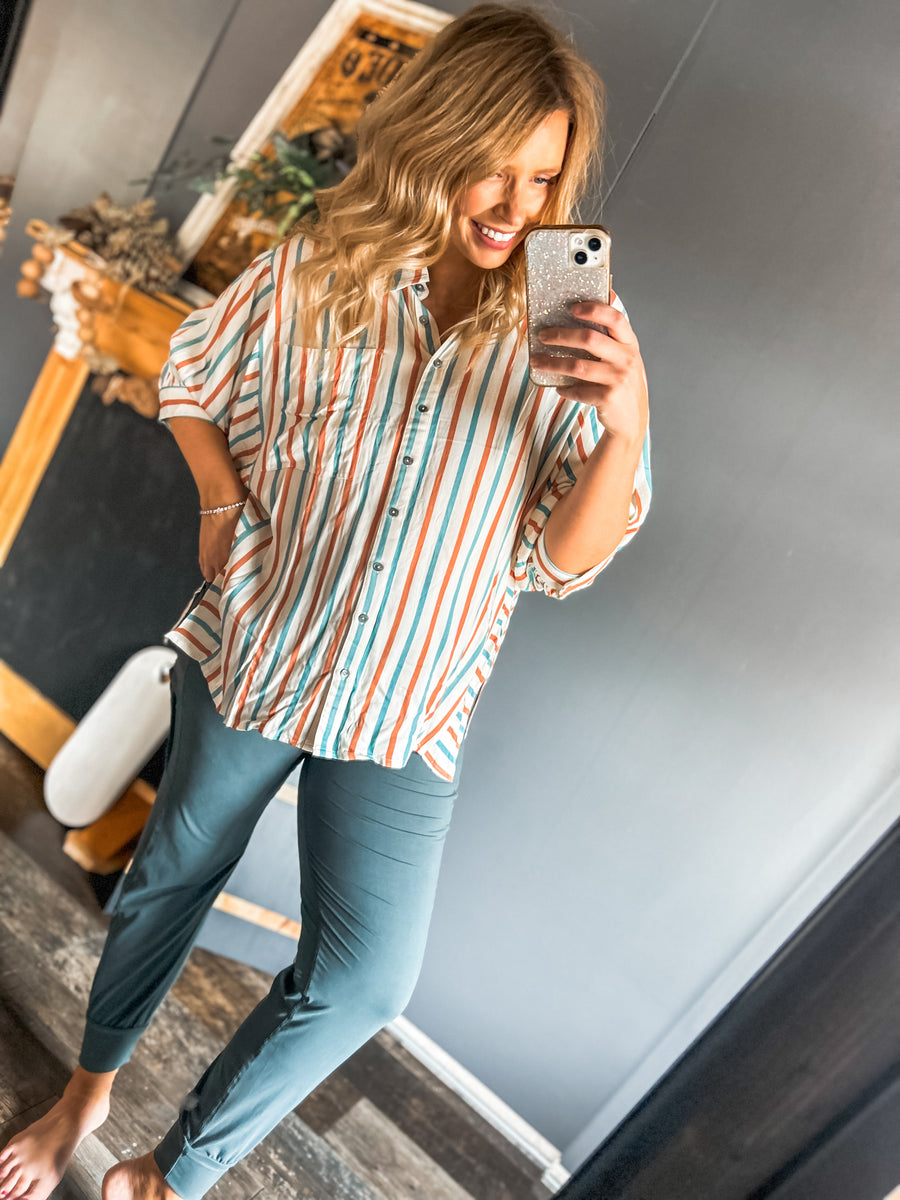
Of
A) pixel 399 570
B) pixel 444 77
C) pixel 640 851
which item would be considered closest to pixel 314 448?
pixel 399 570

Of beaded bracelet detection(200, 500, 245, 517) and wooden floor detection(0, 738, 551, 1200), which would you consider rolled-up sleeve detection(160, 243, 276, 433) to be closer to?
beaded bracelet detection(200, 500, 245, 517)

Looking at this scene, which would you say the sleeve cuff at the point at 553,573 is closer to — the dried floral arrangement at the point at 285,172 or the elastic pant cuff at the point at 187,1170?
the elastic pant cuff at the point at 187,1170

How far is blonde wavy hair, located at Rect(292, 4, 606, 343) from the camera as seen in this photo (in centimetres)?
93

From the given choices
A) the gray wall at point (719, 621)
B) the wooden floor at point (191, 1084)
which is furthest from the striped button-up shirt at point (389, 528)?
the wooden floor at point (191, 1084)

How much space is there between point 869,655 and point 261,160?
1417 mm

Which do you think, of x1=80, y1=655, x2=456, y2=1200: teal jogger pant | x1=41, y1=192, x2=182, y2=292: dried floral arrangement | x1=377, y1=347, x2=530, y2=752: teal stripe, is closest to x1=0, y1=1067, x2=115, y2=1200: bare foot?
x1=80, y1=655, x2=456, y2=1200: teal jogger pant

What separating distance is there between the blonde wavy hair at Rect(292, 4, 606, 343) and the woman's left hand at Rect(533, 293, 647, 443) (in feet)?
0.51

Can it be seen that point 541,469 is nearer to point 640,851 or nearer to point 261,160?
point 640,851

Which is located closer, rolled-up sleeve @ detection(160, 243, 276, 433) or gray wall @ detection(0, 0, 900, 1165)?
rolled-up sleeve @ detection(160, 243, 276, 433)

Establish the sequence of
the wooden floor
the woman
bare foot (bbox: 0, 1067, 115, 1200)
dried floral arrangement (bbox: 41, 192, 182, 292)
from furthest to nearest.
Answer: dried floral arrangement (bbox: 41, 192, 182, 292) → the wooden floor → bare foot (bbox: 0, 1067, 115, 1200) → the woman

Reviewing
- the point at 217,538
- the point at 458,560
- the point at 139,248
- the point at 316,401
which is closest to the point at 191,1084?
the point at 217,538

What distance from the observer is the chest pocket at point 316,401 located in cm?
101

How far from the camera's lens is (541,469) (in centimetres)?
105

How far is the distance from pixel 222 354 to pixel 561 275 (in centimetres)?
47
